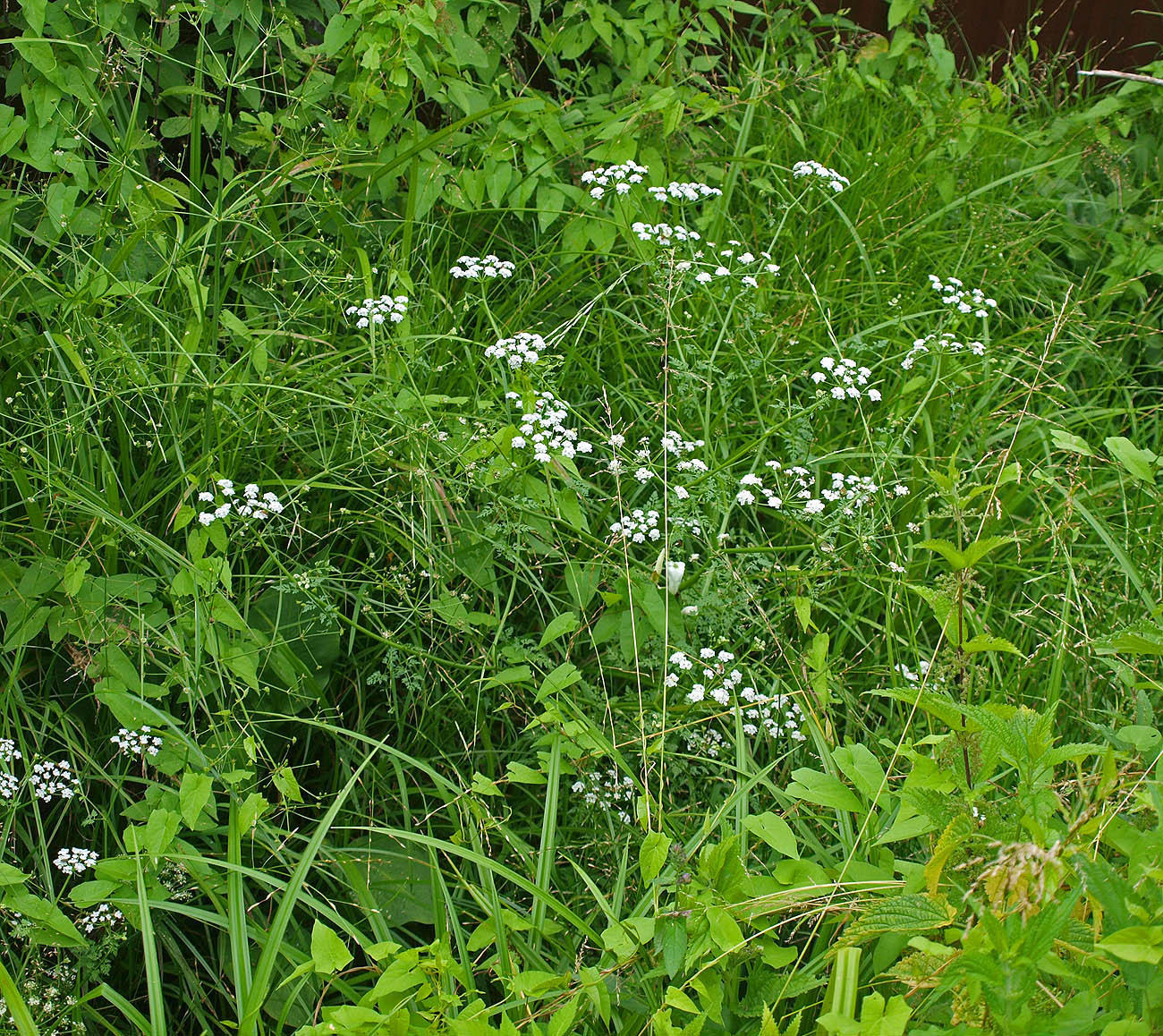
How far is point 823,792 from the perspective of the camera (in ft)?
4.61

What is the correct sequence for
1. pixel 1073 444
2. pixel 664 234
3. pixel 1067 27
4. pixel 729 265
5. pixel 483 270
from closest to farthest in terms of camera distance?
1. pixel 1073 444
2. pixel 483 270
3. pixel 664 234
4. pixel 729 265
5. pixel 1067 27

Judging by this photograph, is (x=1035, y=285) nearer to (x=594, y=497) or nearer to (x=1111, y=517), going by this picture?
(x=1111, y=517)

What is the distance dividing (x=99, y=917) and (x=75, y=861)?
9 centimetres

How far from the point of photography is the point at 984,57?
14.5 feet

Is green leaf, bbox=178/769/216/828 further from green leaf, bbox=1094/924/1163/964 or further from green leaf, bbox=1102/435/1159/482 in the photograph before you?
green leaf, bbox=1102/435/1159/482

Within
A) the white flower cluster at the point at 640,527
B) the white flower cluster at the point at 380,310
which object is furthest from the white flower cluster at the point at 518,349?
the white flower cluster at the point at 640,527

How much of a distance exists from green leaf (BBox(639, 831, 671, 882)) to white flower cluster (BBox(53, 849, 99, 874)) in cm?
78

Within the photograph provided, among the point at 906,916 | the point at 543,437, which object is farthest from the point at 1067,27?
the point at 906,916

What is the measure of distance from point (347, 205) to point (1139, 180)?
9.13 ft

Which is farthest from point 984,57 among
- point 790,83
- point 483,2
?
A: point 483,2

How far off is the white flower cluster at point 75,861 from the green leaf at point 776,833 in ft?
2.99

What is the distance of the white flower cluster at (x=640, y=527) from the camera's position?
191 centimetres

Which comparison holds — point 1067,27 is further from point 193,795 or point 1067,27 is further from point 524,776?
point 193,795

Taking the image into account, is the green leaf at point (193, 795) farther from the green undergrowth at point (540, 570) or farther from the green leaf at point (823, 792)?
the green leaf at point (823, 792)
